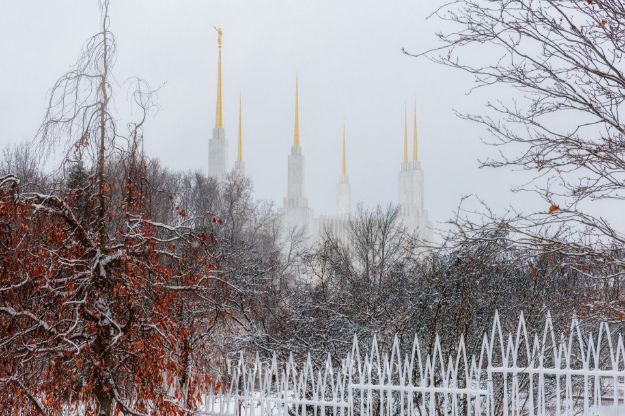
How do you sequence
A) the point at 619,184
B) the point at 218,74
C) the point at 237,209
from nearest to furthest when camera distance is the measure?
the point at 619,184
the point at 237,209
the point at 218,74

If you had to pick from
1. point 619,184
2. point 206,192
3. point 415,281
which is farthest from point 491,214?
point 206,192

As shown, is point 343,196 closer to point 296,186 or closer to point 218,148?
point 296,186

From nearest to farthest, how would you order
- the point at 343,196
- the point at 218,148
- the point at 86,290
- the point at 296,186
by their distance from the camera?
1. the point at 86,290
2. the point at 218,148
3. the point at 296,186
4. the point at 343,196

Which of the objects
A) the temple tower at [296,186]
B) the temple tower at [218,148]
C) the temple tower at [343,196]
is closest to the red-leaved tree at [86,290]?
the temple tower at [218,148]

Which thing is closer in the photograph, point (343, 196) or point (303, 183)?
point (303, 183)

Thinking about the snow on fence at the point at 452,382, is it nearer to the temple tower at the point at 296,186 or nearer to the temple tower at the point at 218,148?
the temple tower at the point at 218,148

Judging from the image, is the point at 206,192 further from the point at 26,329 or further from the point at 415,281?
the point at 26,329

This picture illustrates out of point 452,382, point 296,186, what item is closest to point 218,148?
point 296,186

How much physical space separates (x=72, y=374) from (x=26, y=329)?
507 mm

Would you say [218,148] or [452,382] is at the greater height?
[218,148]

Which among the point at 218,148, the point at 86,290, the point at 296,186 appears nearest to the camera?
the point at 86,290

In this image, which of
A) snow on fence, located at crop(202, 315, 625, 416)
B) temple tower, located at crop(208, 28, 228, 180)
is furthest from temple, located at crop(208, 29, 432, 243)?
snow on fence, located at crop(202, 315, 625, 416)

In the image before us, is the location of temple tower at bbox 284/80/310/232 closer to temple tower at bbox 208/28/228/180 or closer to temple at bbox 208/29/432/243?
temple at bbox 208/29/432/243

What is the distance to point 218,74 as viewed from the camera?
3708 inches
